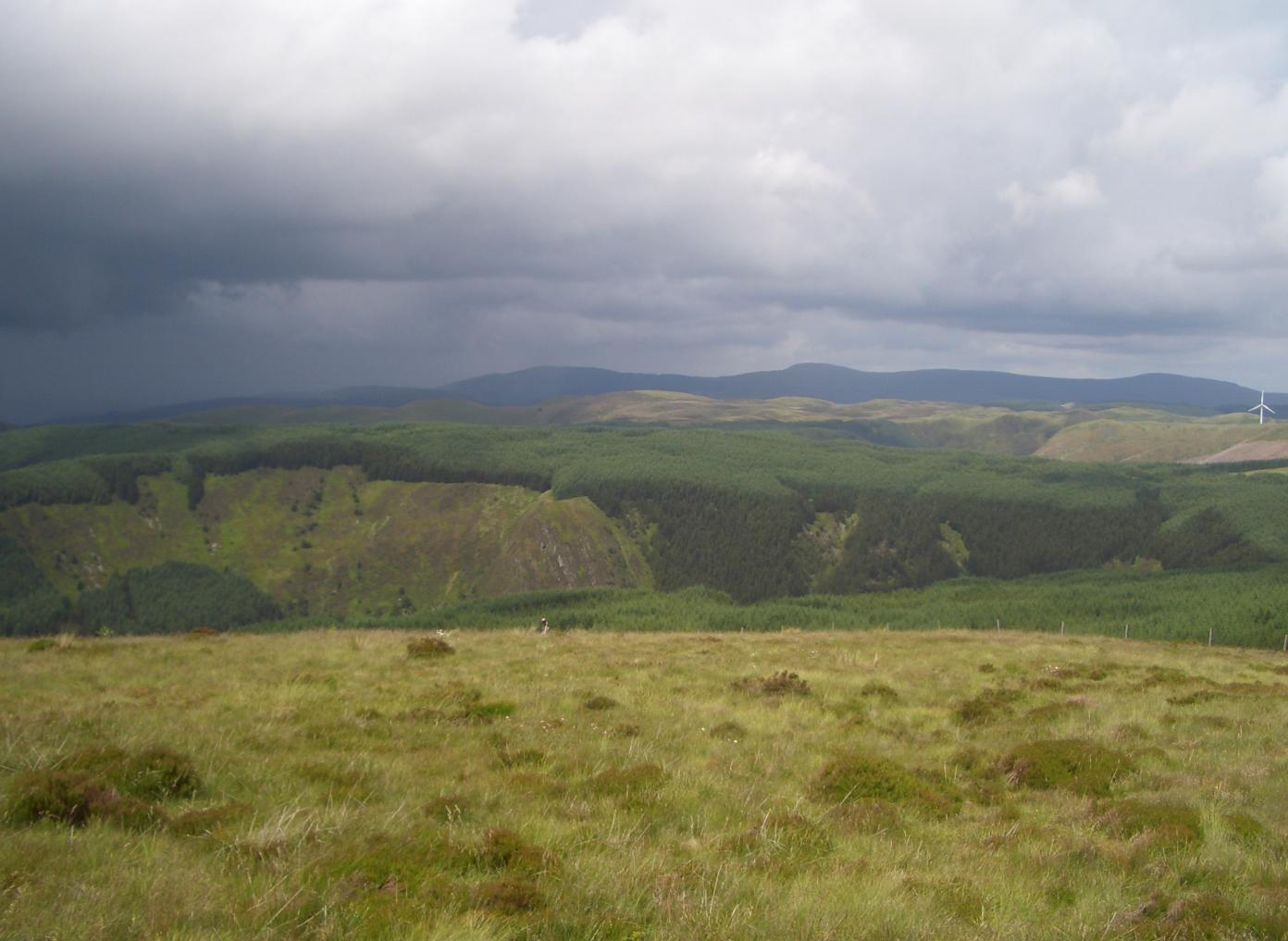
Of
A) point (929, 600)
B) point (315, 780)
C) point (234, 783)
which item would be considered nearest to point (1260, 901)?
point (315, 780)

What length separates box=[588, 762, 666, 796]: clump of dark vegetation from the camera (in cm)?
1241

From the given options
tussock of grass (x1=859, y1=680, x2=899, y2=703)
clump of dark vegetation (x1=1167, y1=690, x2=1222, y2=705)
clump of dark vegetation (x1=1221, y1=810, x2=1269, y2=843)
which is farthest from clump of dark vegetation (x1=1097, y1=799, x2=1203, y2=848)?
clump of dark vegetation (x1=1167, y1=690, x2=1222, y2=705)

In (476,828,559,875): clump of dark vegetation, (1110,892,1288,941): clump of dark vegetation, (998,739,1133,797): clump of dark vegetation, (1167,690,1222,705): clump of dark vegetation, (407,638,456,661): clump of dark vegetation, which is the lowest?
(407,638,456,661): clump of dark vegetation

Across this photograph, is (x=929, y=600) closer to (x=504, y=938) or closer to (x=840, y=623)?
(x=840, y=623)

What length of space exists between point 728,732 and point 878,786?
170 inches

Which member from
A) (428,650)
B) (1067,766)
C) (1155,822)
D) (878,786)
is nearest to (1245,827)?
(1155,822)

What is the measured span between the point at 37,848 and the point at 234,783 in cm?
336

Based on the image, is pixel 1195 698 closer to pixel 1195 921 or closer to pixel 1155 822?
pixel 1155 822

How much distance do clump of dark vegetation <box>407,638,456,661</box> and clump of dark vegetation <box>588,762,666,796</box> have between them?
16.5 meters

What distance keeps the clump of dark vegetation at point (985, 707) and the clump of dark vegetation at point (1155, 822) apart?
762cm

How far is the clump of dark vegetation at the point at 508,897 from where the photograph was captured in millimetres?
7699

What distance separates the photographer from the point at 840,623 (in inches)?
5871

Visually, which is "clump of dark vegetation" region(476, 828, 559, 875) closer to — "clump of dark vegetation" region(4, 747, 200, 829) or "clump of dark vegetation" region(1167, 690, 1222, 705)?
"clump of dark vegetation" region(4, 747, 200, 829)

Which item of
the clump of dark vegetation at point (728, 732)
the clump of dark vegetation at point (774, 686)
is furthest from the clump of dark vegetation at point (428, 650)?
the clump of dark vegetation at point (728, 732)
